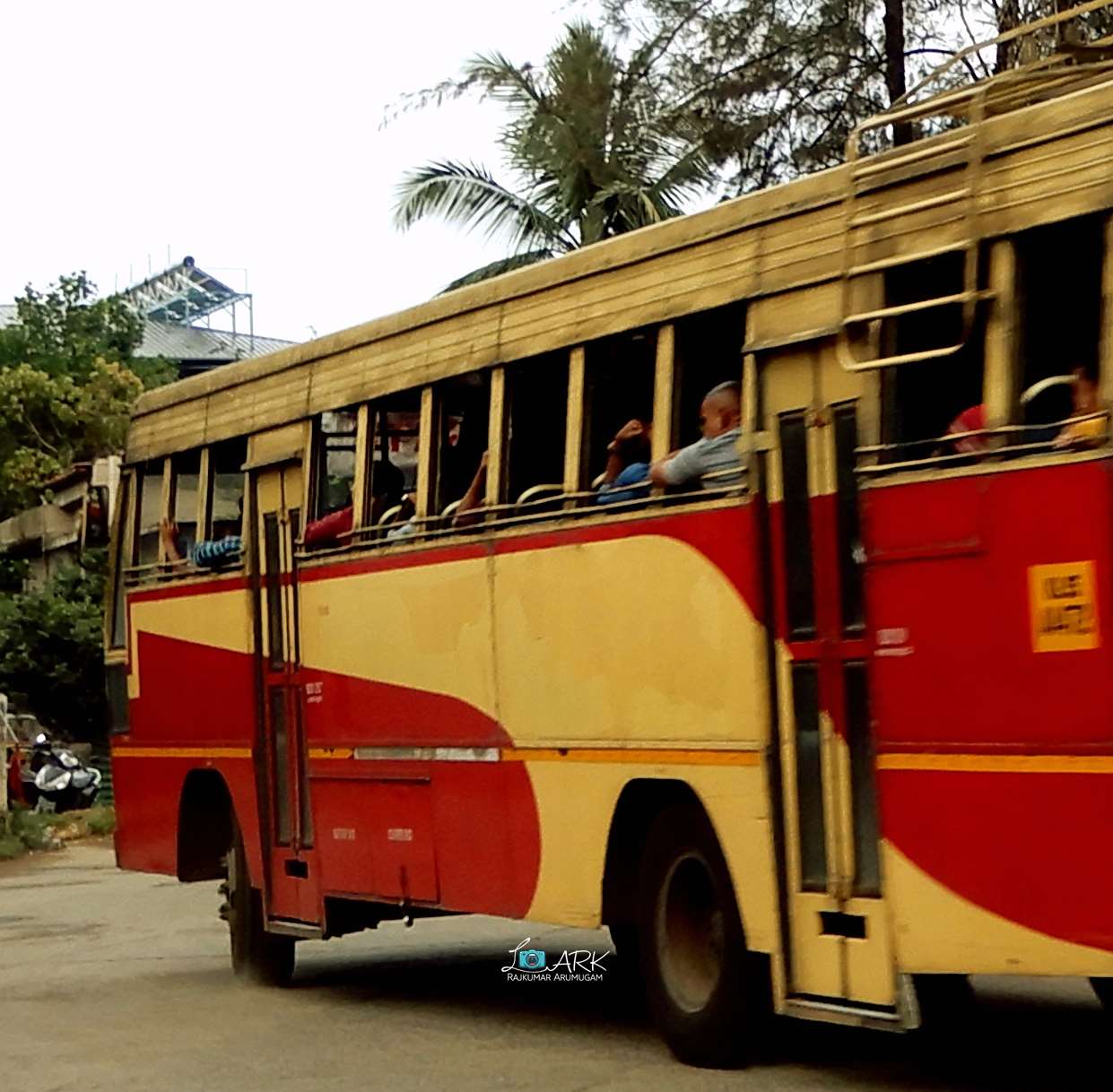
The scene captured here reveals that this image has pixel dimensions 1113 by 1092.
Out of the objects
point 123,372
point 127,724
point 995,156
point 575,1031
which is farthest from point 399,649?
point 123,372

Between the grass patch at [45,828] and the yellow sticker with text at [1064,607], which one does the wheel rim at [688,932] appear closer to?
the yellow sticker with text at [1064,607]

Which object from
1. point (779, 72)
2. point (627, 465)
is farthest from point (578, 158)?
point (627, 465)

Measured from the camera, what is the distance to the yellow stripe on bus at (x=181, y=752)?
13859 mm

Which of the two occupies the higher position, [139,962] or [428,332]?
[428,332]

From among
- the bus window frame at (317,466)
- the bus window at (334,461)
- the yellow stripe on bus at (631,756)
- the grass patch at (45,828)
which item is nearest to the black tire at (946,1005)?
the yellow stripe on bus at (631,756)

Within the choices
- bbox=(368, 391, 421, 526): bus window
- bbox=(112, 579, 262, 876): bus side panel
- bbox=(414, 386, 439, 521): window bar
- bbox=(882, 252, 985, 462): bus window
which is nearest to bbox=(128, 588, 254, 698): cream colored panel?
bbox=(112, 579, 262, 876): bus side panel

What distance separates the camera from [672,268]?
390 inches

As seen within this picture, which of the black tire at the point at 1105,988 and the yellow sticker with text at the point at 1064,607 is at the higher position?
the yellow sticker with text at the point at 1064,607

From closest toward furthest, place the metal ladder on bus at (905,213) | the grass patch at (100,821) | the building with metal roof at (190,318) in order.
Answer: the metal ladder on bus at (905,213), the grass patch at (100,821), the building with metal roof at (190,318)

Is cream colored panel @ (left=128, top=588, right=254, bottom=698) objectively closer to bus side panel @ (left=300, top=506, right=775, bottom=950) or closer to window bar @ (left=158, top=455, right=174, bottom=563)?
window bar @ (left=158, top=455, right=174, bottom=563)

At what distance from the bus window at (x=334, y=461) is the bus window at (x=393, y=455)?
9.9 inches

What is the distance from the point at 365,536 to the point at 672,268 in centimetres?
307

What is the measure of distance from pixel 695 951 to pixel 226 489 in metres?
5.46

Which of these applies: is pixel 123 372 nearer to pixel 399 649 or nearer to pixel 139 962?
pixel 139 962
